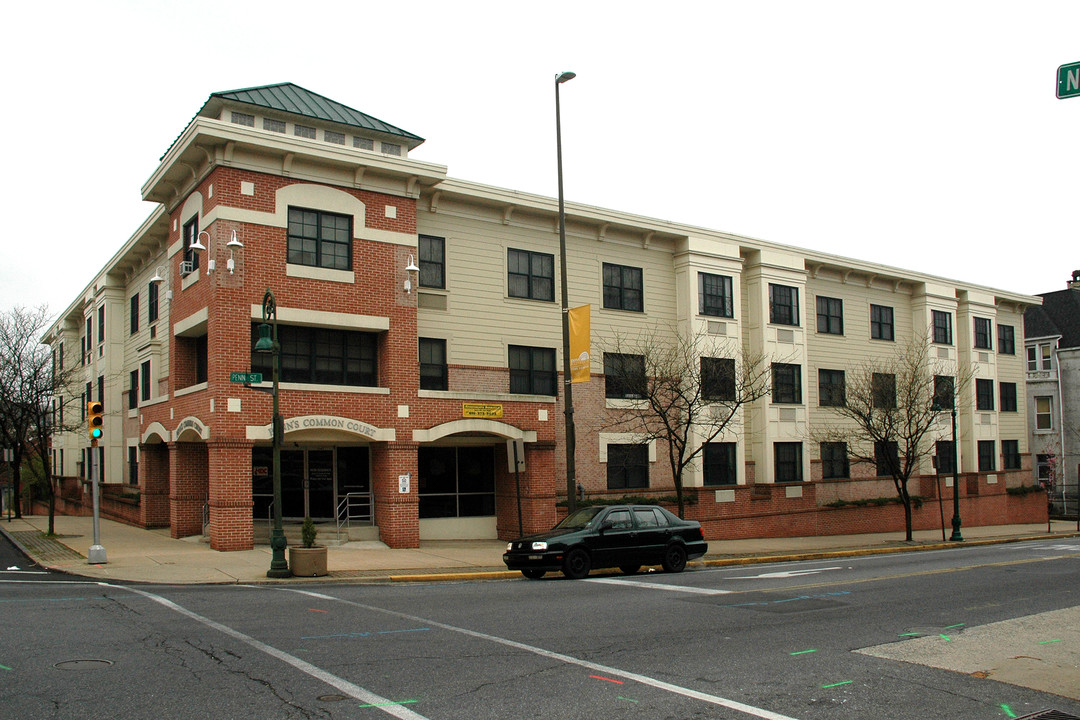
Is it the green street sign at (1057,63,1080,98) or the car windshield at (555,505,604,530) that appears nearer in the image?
the green street sign at (1057,63,1080,98)

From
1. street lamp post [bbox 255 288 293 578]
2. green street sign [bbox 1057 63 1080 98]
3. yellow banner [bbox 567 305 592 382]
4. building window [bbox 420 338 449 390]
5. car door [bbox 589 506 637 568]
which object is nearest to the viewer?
green street sign [bbox 1057 63 1080 98]

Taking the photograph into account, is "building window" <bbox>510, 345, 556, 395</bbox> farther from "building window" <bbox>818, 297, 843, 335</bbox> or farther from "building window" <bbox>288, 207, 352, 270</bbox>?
"building window" <bbox>818, 297, 843, 335</bbox>

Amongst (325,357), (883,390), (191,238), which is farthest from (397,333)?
(883,390)

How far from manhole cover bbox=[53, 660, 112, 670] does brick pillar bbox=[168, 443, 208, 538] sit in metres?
17.4

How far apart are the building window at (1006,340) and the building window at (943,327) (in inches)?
242

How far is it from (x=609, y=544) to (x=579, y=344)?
5.04m

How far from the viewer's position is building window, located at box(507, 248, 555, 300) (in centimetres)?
2864

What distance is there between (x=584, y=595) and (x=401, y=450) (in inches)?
416

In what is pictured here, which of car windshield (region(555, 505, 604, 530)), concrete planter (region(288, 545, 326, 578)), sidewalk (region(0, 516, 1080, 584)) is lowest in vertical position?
sidewalk (region(0, 516, 1080, 584))

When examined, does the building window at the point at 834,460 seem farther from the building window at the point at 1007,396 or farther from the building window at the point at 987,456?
the building window at the point at 1007,396

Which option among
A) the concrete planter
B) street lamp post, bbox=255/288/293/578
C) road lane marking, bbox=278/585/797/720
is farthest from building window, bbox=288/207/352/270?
road lane marking, bbox=278/585/797/720

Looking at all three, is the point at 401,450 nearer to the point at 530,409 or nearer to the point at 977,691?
the point at 530,409

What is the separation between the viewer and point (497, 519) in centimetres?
2755

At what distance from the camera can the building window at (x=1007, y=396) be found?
45.9 meters
